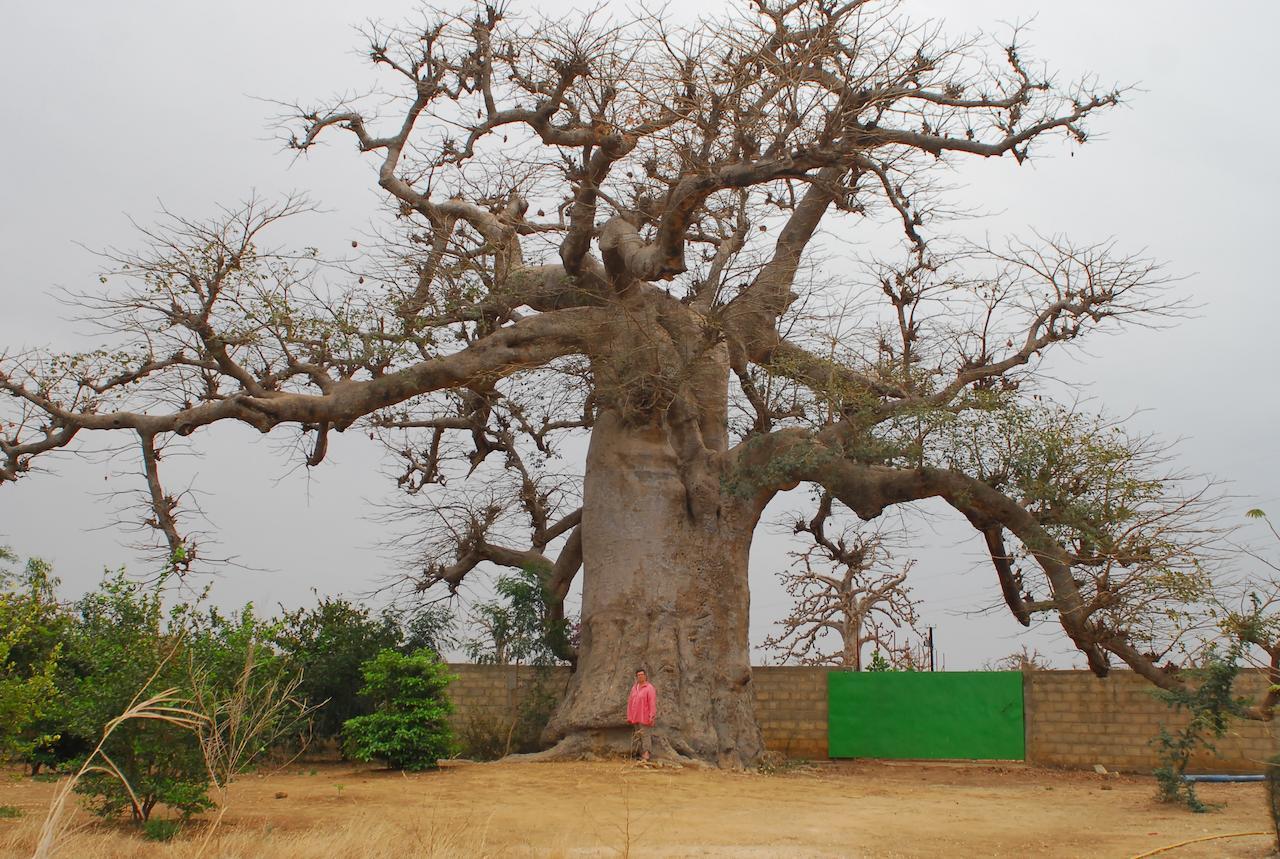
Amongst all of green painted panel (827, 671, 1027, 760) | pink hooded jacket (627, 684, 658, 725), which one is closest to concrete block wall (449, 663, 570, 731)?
pink hooded jacket (627, 684, 658, 725)

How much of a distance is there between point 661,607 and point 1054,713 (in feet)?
15.2

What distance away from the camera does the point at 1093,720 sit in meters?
12.0

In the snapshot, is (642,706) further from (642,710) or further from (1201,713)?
(1201,713)

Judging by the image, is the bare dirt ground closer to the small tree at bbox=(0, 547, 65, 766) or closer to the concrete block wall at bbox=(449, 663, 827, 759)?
the small tree at bbox=(0, 547, 65, 766)

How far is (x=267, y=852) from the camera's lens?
18.1 feet

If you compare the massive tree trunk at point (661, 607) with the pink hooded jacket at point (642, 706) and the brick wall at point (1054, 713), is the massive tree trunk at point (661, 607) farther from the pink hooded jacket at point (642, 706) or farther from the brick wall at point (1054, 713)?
the brick wall at point (1054, 713)

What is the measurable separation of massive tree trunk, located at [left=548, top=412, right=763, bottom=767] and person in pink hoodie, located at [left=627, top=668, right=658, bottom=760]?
247 millimetres

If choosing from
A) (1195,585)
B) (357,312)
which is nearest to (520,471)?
(357,312)

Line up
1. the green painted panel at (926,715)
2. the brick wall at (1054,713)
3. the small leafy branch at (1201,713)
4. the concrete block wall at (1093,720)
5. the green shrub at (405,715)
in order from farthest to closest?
the green painted panel at (926,715), the concrete block wall at (1093,720), the brick wall at (1054,713), the green shrub at (405,715), the small leafy branch at (1201,713)

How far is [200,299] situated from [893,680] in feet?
26.1

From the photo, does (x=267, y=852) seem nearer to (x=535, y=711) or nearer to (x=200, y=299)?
(x=200, y=299)

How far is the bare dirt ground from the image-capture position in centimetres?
596

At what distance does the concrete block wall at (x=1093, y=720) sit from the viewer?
38.7ft

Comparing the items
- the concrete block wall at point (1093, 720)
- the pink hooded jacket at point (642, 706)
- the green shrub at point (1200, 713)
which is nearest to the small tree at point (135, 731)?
the pink hooded jacket at point (642, 706)
